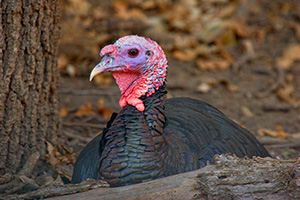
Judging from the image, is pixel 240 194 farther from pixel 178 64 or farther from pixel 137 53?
pixel 178 64

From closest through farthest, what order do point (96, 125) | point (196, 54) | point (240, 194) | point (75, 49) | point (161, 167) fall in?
point (240, 194) → point (161, 167) → point (96, 125) → point (75, 49) → point (196, 54)

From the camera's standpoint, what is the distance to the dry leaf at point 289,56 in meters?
6.36

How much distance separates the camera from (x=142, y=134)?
2.71 m

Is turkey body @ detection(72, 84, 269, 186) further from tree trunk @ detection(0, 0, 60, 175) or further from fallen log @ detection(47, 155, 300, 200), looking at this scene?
tree trunk @ detection(0, 0, 60, 175)

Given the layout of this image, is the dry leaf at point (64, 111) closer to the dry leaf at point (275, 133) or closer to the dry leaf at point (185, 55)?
the dry leaf at point (275, 133)

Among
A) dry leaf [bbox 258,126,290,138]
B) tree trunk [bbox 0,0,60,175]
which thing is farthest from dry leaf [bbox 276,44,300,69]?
tree trunk [bbox 0,0,60,175]

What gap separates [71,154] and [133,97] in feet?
3.94

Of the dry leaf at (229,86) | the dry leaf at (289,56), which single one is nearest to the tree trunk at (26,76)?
the dry leaf at (229,86)

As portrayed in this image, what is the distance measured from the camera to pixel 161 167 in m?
2.68

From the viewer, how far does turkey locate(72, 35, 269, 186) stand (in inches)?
105

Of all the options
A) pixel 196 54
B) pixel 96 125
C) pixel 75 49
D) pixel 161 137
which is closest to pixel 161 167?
pixel 161 137

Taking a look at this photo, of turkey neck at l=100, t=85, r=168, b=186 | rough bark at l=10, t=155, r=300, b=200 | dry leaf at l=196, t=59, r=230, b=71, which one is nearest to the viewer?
rough bark at l=10, t=155, r=300, b=200

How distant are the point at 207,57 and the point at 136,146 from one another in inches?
158

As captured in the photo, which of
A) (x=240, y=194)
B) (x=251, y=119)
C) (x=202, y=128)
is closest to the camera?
(x=240, y=194)
